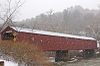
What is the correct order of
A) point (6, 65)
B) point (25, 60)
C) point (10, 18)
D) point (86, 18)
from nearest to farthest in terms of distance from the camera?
point (6, 65) → point (25, 60) → point (10, 18) → point (86, 18)

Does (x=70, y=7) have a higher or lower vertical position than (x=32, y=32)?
higher

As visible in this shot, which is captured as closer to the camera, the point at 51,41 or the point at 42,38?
the point at 42,38

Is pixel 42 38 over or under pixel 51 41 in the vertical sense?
over

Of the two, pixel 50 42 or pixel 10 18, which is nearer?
pixel 10 18

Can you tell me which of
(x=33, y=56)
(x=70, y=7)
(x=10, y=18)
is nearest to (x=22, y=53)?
(x=33, y=56)

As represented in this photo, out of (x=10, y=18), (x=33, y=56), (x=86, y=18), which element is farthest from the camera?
(x=86, y=18)

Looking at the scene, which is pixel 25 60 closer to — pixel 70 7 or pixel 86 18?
pixel 86 18

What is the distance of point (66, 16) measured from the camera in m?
80.1

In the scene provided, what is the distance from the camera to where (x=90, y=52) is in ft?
121

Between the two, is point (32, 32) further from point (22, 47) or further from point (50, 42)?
point (22, 47)

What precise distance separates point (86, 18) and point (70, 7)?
30.9 meters

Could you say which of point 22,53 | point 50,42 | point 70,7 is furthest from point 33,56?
point 70,7

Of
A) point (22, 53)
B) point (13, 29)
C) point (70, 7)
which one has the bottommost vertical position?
point (22, 53)

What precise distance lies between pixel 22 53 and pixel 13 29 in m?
10.5
